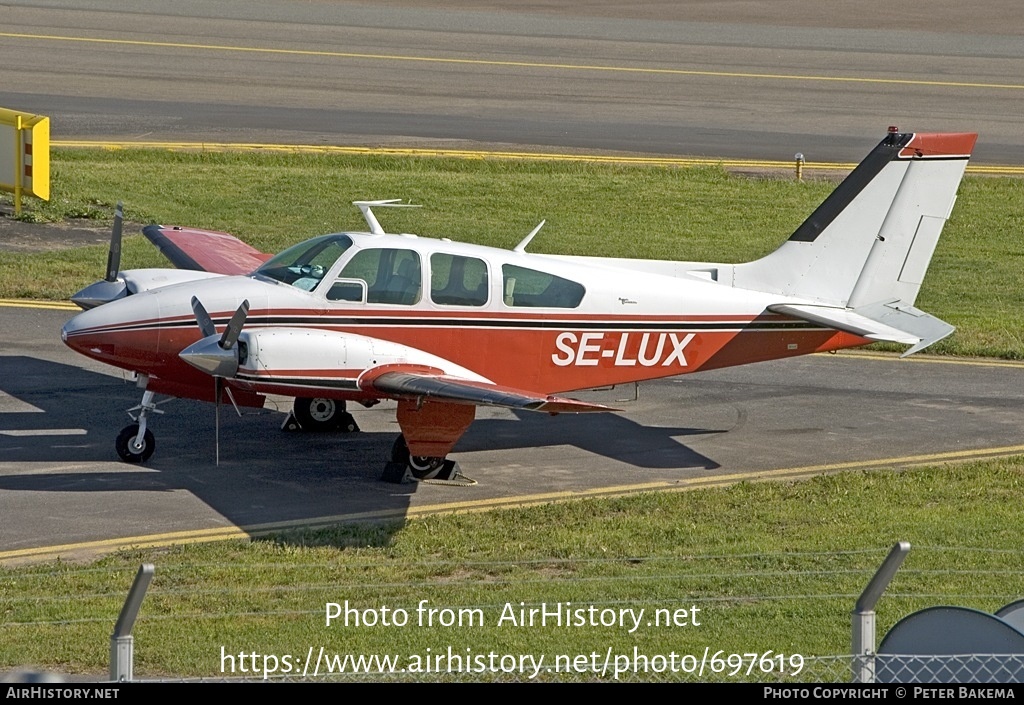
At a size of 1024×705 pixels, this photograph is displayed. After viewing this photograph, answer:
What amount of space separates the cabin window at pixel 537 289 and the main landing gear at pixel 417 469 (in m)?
1.93

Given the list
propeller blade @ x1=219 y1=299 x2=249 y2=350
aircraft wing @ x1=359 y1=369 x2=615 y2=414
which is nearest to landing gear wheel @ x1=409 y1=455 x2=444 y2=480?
aircraft wing @ x1=359 y1=369 x2=615 y2=414

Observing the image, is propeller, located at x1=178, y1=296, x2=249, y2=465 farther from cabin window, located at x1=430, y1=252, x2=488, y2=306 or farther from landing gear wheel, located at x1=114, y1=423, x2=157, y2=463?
cabin window, located at x1=430, y1=252, x2=488, y2=306

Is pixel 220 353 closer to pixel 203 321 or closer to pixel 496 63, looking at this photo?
pixel 203 321

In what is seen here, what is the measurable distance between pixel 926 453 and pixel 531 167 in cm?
1685

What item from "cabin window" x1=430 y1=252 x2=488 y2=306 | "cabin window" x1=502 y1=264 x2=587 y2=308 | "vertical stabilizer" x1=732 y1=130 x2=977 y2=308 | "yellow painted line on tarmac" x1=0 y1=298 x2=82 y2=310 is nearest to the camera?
"cabin window" x1=430 y1=252 x2=488 y2=306

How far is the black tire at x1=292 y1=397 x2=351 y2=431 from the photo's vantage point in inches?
670

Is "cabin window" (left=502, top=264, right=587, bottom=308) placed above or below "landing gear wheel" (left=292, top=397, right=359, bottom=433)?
above

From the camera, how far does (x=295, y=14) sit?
49.1 metres

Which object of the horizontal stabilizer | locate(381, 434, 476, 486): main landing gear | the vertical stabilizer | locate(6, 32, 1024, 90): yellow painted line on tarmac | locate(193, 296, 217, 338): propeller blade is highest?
locate(6, 32, 1024, 90): yellow painted line on tarmac

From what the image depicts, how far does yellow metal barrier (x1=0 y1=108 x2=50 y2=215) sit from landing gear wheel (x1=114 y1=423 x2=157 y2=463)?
11609 mm

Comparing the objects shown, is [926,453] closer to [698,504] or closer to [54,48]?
[698,504]

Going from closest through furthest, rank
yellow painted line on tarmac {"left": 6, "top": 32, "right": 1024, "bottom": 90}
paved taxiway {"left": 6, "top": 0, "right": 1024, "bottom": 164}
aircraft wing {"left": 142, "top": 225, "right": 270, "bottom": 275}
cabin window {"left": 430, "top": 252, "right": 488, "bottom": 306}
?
1. cabin window {"left": 430, "top": 252, "right": 488, "bottom": 306}
2. aircraft wing {"left": 142, "top": 225, "right": 270, "bottom": 275}
3. paved taxiway {"left": 6, "top": 0, "right": 1024, "bottom": 164}
4. yellow painted line on tarmac {"left": 6, "top": 32, "right": 1024, "bottom": 90}

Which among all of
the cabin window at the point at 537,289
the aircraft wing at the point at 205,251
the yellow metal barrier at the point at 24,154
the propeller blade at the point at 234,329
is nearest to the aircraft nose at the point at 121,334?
the propeller blade at the point at 234,329
